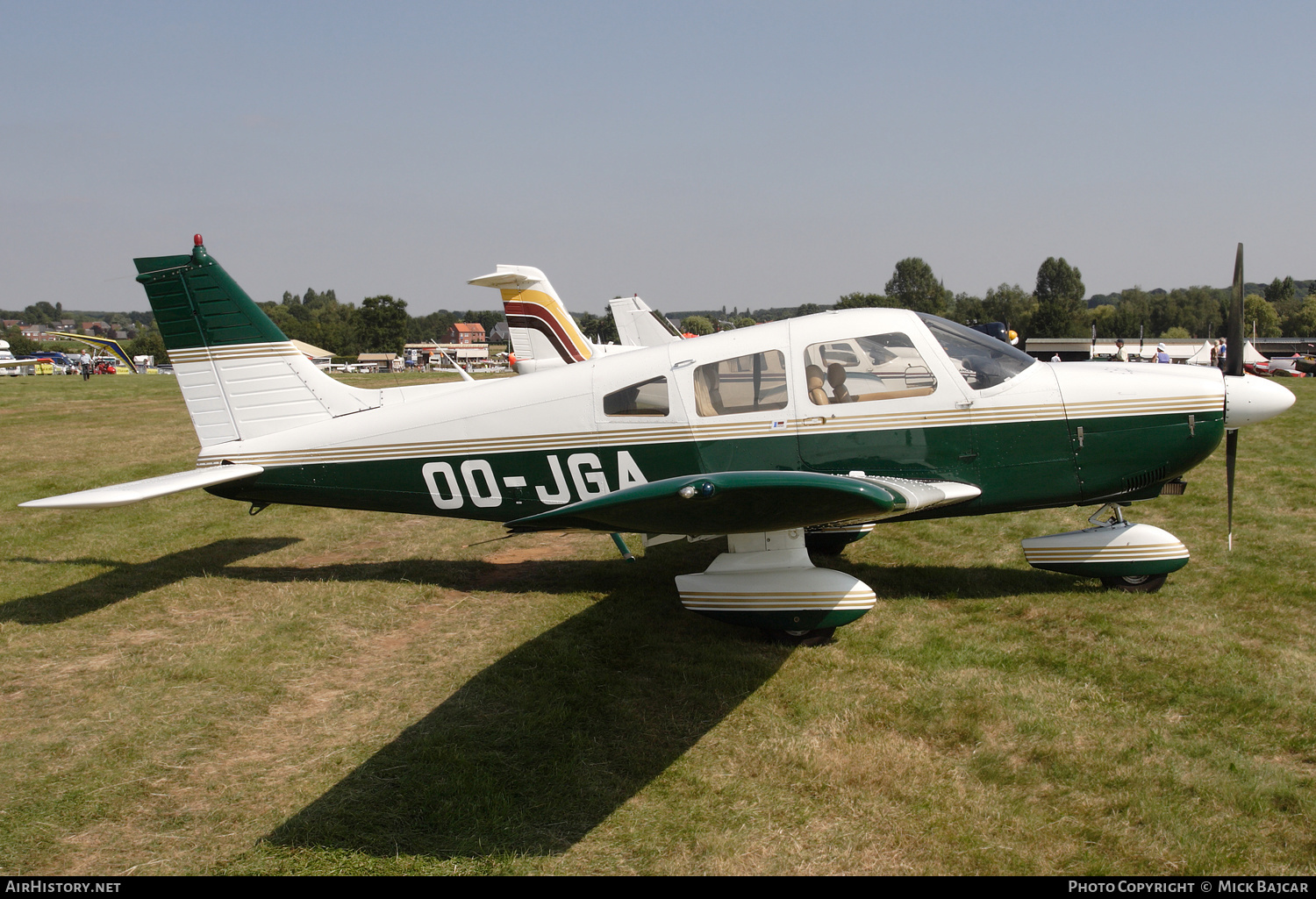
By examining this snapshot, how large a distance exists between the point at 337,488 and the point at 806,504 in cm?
469

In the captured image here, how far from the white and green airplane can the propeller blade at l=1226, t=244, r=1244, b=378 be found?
0.13 ft

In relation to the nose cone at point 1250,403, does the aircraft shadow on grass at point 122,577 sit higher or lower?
lower

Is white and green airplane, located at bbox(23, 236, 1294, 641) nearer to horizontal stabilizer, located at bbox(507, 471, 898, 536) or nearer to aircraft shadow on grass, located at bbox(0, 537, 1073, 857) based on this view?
aircraft shadow on grass, located at bbox(0, 537, 1073, 857)

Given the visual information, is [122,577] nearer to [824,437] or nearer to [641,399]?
[641,399]

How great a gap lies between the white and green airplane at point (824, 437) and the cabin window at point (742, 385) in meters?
0.01

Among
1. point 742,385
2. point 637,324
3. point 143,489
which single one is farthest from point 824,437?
point 637,324

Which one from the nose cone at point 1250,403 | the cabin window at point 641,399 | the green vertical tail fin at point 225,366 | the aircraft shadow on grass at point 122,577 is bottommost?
the aircraft shadow on grass at point 122,577

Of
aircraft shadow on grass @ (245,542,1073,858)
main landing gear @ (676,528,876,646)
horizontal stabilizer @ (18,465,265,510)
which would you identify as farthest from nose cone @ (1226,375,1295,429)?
horizontal stabilizer @ (18,465,265,510)

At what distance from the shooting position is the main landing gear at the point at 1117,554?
6.13 metres

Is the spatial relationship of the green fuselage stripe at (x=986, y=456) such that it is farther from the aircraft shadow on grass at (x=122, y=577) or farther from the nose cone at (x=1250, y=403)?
the aircraft shadow on grass at (x=122, y=577)

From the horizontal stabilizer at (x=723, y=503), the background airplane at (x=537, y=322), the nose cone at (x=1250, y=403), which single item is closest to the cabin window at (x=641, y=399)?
the horizontal stabilizer at (x=723, y=503)

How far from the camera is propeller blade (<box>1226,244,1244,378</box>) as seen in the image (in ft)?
19.9
